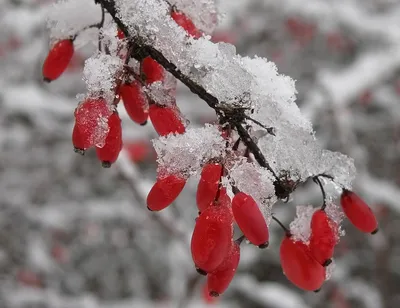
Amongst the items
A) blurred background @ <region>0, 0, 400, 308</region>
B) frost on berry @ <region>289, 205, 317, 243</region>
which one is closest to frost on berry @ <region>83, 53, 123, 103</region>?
frost on berry @ <region>289, 205, 317, 243</region>

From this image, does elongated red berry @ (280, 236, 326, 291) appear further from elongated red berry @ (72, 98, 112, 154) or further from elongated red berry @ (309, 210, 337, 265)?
elongated red berry @ (72, 98, 112, 154)

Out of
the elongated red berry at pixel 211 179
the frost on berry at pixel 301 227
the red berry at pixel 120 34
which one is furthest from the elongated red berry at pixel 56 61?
the frost on berry at pixel 301 227

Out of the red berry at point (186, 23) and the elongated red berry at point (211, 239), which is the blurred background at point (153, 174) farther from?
the elongated red berry at point (211, 239)

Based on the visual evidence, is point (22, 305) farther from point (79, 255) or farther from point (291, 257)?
point (291, 257)

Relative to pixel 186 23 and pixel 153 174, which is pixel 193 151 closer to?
pixel 186 23

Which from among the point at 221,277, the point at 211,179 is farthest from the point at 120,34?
the point at 221,277
